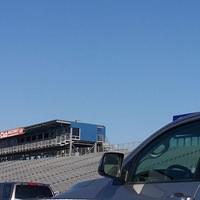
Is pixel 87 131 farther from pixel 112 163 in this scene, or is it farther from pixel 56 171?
pixel 112 163

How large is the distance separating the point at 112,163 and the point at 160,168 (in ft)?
1.35

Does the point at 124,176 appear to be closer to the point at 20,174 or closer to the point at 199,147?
the point at 199,147

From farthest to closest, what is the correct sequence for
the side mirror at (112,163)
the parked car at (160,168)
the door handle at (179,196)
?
1. the side mirror at (112,163)
2. the parked car at (160,168)
3. the door handle at (179,196)

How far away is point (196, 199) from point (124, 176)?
82 cm

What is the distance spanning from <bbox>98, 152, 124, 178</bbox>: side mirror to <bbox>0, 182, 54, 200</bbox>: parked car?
10338mm

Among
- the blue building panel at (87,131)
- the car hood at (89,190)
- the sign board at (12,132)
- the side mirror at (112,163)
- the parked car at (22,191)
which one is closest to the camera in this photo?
the side mirror at (112,163)

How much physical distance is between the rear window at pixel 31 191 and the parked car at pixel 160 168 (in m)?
10.2

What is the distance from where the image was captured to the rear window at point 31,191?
47.4 ft

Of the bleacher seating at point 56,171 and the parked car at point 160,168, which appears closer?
the parked car at point 160,168

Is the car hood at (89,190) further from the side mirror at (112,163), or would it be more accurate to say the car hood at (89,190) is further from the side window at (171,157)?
the side window at (171,157)

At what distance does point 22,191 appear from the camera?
1454 cm

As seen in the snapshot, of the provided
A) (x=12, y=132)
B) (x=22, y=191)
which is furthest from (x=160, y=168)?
(x=12, y=132)

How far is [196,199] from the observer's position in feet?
11.5

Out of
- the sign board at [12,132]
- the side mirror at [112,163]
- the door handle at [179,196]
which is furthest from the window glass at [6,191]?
the sign board at [12,132]
